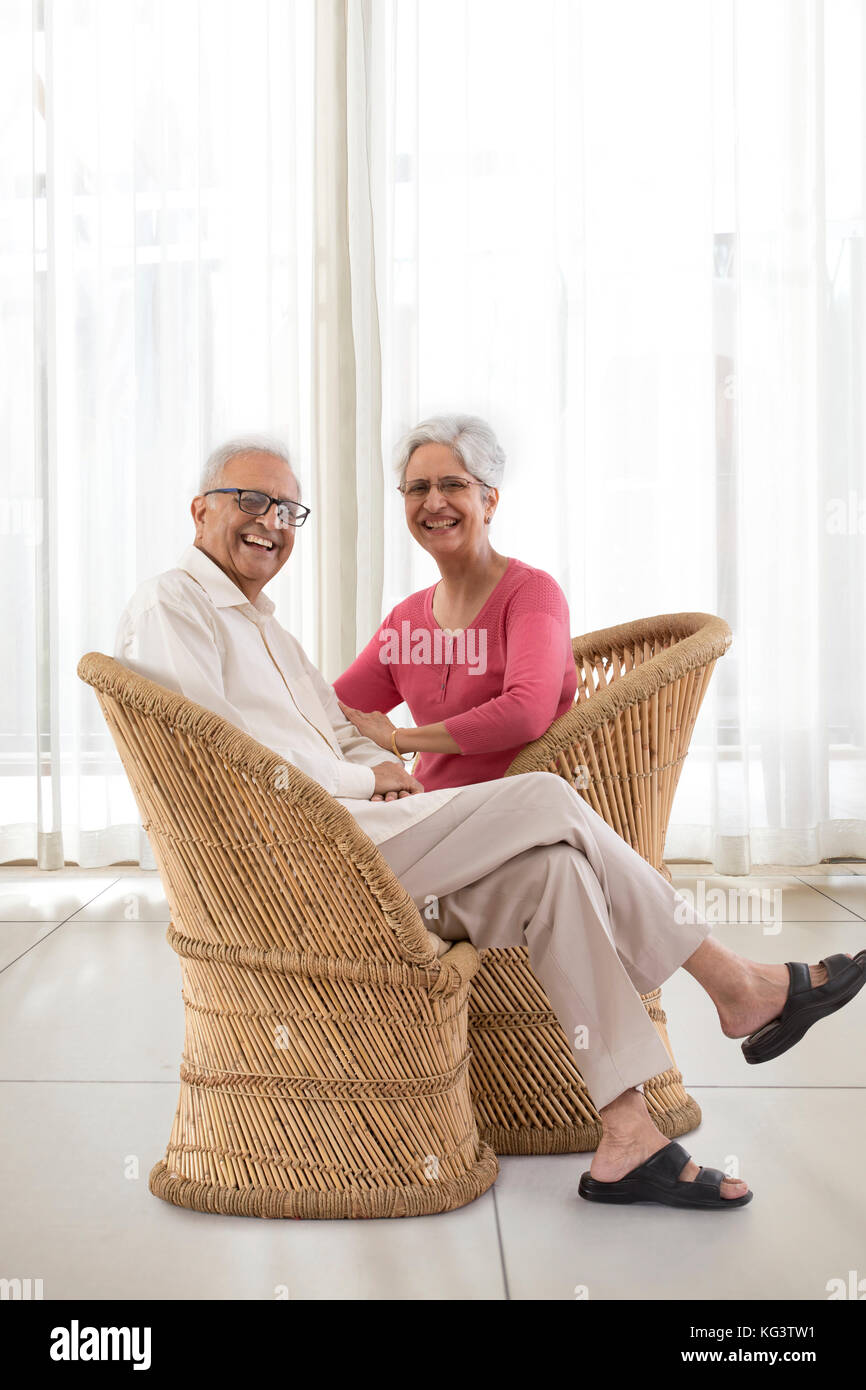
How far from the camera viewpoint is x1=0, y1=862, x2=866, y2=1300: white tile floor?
132 centimetres

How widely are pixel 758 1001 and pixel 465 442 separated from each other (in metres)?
1.02

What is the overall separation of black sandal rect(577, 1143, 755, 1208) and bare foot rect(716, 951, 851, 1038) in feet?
0.67

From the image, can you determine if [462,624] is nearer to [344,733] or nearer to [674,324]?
[344,733]

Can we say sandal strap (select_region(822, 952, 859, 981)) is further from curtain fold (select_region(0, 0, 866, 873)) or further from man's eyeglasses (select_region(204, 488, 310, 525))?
curtain fold (select_region(0, 0, 866, 873))

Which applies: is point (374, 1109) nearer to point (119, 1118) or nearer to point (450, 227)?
point (119, 1118)

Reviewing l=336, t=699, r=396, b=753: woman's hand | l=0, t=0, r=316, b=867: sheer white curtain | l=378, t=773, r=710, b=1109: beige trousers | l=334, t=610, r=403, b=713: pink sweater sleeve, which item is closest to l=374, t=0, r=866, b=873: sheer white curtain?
l=0, t=0, r=316, b=867: sheer white curtain

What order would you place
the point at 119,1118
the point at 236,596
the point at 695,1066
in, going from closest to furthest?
the point at 236,596, the point at 119,1118, the point at 695,1066

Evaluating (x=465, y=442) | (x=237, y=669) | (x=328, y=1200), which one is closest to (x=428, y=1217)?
(x=328, y=1200)

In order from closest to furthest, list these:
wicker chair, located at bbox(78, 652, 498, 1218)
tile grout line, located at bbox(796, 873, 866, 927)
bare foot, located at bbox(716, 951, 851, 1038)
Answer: wicker chair, located at bbox(78, 652, 498, 1218), bare foot, located at bbox(716, 951, 851, 1038), tile grout line, located at bbox(796, 873, 866, 927)

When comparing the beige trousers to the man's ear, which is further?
the man's ear

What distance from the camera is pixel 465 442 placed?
2.01 metres

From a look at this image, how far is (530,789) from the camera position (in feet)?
5.15
